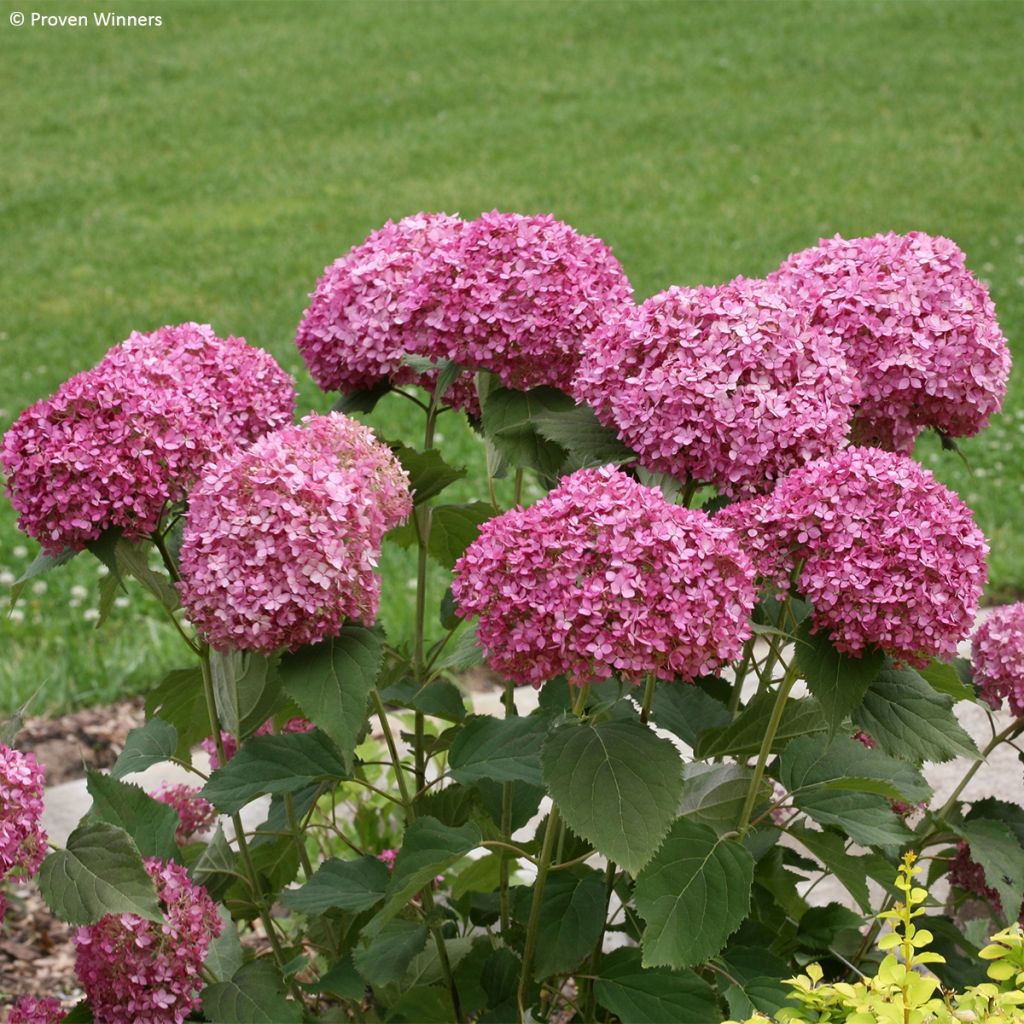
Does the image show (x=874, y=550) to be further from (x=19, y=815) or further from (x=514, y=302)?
(x=19, y=815)

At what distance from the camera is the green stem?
2.13 m

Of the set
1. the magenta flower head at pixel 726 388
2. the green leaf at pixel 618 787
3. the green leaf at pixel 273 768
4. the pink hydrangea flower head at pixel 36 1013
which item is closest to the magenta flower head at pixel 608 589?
the green leaf at pixel 618 787

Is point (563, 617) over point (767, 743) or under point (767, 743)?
over

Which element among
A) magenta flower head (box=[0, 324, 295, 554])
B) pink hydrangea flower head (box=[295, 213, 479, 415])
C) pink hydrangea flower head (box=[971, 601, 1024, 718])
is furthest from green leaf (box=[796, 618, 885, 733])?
magenta flower head (box=[0, 324, 295, 554])

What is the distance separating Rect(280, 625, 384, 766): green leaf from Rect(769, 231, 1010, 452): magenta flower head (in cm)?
86

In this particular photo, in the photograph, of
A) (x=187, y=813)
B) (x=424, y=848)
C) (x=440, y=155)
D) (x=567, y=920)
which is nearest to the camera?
(x=424, y=848)

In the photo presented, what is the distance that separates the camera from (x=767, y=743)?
7.01 feet

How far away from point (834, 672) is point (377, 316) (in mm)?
957

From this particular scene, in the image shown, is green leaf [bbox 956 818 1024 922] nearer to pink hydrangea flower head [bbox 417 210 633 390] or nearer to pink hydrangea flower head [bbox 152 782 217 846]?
pink hydrangea flower head [bbox 417 210 633 390]

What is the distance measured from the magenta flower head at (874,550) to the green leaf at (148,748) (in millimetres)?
1053

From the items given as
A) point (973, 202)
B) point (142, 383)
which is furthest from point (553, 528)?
point (973, 202)

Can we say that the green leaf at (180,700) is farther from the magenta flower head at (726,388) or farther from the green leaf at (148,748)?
the magenta flower head at (726,388)

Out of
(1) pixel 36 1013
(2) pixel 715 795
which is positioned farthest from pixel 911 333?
(1) pixel 36 1013

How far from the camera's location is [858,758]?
2.37 metres
